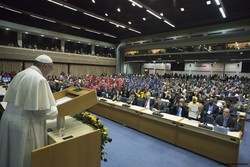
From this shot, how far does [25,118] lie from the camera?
5.28 ft

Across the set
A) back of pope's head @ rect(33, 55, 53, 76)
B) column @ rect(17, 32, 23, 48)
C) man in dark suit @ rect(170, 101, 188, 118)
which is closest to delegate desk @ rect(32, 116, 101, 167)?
back of pope's head @ rect(33, 55, 53, 76)

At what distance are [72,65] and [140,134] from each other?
18.1 m

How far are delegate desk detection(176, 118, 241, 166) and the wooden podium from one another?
307cm

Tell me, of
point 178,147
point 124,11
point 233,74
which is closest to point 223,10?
point 124,11

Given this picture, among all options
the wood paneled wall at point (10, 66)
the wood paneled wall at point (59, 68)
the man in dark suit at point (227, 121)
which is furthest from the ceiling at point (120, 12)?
the man in dark suit at point (227, 121)

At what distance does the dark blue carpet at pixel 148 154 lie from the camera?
3.51 metres

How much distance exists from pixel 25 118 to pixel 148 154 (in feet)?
10.5

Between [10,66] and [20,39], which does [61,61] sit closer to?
[20,39]

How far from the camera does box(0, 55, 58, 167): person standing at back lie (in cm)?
155

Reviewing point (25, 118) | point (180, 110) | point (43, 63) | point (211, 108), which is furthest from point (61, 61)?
point (25, 118)

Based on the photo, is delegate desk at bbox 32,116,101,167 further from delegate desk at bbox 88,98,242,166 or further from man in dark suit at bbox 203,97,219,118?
man in dark suit at bbox 203,97,219,118

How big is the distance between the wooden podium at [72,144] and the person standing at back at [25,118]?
5.7 inches

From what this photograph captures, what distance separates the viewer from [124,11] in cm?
1248

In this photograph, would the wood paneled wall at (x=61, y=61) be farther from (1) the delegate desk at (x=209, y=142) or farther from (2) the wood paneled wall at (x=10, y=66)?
(1) the delegate desk at (x=209, y=142)
